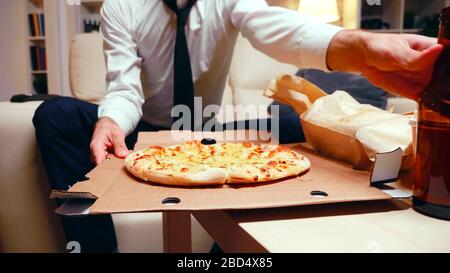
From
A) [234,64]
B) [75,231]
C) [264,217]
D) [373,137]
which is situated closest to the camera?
[264,217]

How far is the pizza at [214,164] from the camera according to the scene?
59 cm

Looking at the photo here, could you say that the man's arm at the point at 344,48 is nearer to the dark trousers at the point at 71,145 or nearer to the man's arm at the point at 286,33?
the man's arm at the point at 286,33

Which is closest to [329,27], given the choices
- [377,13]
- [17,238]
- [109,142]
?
Answer: [109,142]

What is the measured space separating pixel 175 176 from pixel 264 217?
0.51 feet

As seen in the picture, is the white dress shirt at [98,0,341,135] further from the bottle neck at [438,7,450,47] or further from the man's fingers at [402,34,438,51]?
the bottle neck at [438,7,450,47]

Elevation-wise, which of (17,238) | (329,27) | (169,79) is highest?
(329,27)

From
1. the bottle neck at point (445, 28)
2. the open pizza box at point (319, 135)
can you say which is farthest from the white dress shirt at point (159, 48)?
the bottle neck at point (445, 28)

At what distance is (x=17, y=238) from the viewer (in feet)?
4.03

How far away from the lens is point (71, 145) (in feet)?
3.51

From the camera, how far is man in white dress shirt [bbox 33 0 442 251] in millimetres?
695

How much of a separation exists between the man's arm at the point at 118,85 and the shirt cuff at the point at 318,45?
1.43 ft

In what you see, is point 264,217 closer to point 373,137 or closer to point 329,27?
point 373,137

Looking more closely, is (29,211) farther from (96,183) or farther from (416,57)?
(416,57)

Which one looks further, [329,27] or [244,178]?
[329,27]
